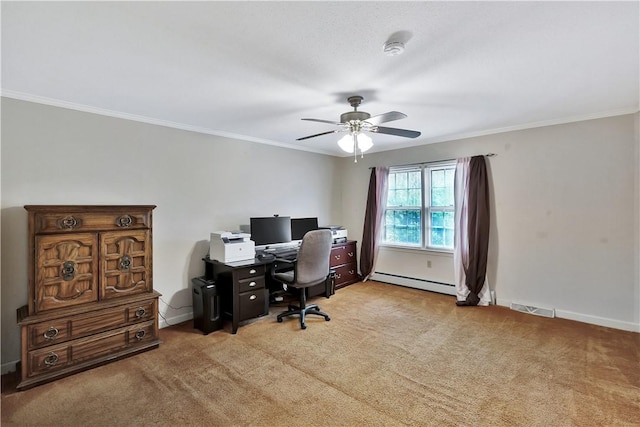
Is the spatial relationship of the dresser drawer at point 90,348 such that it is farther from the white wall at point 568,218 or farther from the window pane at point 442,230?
the white wall at point 568,218

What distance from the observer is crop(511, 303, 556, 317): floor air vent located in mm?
3596

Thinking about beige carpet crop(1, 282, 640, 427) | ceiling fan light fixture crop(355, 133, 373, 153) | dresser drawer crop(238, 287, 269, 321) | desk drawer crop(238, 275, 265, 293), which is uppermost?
ceiling fan light fixture crop(355, 133, 373, 153)

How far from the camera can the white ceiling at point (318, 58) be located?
59.1 inches

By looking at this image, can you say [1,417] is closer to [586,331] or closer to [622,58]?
[622,58]

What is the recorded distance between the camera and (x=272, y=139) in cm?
438

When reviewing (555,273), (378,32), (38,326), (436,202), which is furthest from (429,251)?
(38,326)

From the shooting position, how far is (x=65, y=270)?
2.45 meters

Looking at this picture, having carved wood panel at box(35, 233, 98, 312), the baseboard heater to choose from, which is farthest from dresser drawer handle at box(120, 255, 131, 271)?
the baseboard heater

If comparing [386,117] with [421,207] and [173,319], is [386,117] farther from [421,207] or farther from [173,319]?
[173,319]

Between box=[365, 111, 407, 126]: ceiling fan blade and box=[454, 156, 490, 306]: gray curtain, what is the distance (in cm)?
229

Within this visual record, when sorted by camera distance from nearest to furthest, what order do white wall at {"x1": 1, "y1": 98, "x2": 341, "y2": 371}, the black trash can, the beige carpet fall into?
the beige carpet, white wall at {"x1": 1, "y1": 98, "x2": 341, "y2": 371}, the black trash can

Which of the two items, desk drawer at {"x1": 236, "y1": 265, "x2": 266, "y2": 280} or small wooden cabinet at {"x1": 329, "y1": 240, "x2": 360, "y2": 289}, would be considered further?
small wooden cabinet at {"x1": 329, "y1": 240, "x2": 360, "y2": 289}

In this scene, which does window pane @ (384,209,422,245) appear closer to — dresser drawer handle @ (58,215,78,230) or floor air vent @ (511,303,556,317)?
floor air vent @ (511,303,556,317)

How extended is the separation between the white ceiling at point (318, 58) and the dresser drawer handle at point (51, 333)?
198 cm
